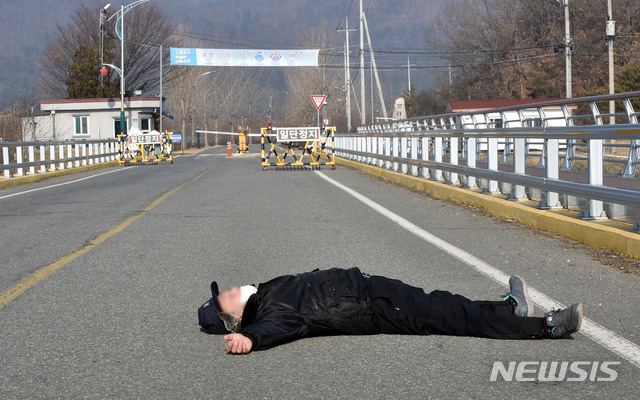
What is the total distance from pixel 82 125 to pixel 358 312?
62775mm

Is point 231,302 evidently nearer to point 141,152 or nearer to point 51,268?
point 51,268

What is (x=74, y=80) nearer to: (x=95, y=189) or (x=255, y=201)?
(x=95, y=189)

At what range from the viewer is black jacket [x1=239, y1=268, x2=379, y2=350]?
15.2ft

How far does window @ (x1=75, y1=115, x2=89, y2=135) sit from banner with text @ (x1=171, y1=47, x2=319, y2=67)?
436 inches

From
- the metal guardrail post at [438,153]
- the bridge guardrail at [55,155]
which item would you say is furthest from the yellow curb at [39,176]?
the metal guardrail post at [438,153]

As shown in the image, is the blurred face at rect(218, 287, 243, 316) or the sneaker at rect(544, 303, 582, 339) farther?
the blurred face at rect(218, 287, 243, 316)

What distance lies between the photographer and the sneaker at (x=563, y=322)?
4559 millimetres

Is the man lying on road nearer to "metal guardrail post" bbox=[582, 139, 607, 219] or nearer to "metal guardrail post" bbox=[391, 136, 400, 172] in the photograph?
"metal guardrail post" bbox=[582, 139, 607, 219]

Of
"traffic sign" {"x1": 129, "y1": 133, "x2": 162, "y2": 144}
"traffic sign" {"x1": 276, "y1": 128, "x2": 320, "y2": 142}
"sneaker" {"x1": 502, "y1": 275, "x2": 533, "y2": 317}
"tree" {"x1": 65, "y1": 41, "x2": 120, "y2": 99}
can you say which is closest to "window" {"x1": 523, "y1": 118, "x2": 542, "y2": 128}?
"traffic sign" {"x1": 276, "y1": 128, "x2": 320, "y2": 142}

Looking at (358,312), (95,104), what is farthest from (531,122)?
(95,104)

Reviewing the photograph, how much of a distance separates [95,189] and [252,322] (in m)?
13.8

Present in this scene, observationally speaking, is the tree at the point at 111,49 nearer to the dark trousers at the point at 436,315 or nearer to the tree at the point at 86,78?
the tree at the point at 86,78

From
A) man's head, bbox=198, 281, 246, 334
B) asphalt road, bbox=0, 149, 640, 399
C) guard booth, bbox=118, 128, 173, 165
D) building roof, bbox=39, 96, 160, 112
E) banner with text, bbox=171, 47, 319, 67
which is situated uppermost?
banner with text, bbox=171, 47, 319, 67

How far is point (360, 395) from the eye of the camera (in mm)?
3850
